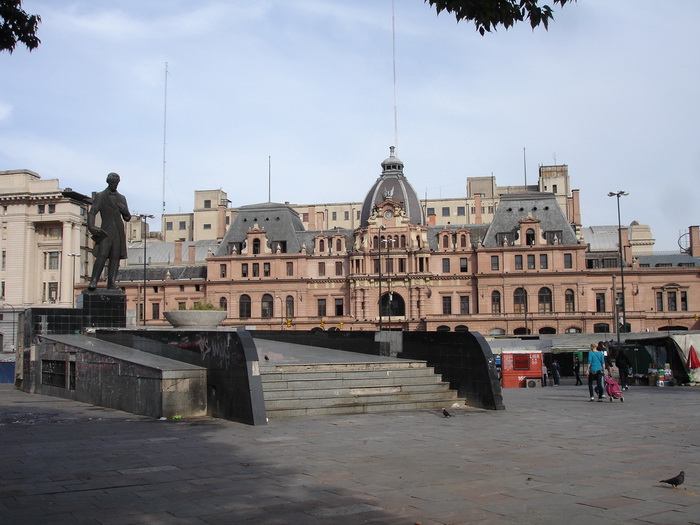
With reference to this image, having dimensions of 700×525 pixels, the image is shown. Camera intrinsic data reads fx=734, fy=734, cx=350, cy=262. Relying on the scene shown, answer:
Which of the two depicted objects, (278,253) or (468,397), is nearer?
(468,397)

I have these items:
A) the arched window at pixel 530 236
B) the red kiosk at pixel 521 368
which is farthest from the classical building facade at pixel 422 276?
the red kiosk at pixel 521 368

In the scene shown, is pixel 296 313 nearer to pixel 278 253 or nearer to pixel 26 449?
pixel 278 253

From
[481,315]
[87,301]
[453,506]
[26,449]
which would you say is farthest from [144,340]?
[481,315]

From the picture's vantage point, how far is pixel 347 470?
9492 mm

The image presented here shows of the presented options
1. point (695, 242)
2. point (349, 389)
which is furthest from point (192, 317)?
point (695, 242)

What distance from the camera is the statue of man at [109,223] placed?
22.2 metres

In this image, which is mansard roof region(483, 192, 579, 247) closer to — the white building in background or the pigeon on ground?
the white building in background

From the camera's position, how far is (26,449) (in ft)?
36.0

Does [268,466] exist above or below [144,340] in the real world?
below

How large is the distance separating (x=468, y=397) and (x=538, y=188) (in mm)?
107877

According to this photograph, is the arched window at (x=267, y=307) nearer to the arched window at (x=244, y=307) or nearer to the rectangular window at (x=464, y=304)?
the arched window at (x=244, y=307)

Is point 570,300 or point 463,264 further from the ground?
point 463,264

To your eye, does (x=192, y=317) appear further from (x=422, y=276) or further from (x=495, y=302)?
(x=495, y=302)

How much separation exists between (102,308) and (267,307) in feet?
213
